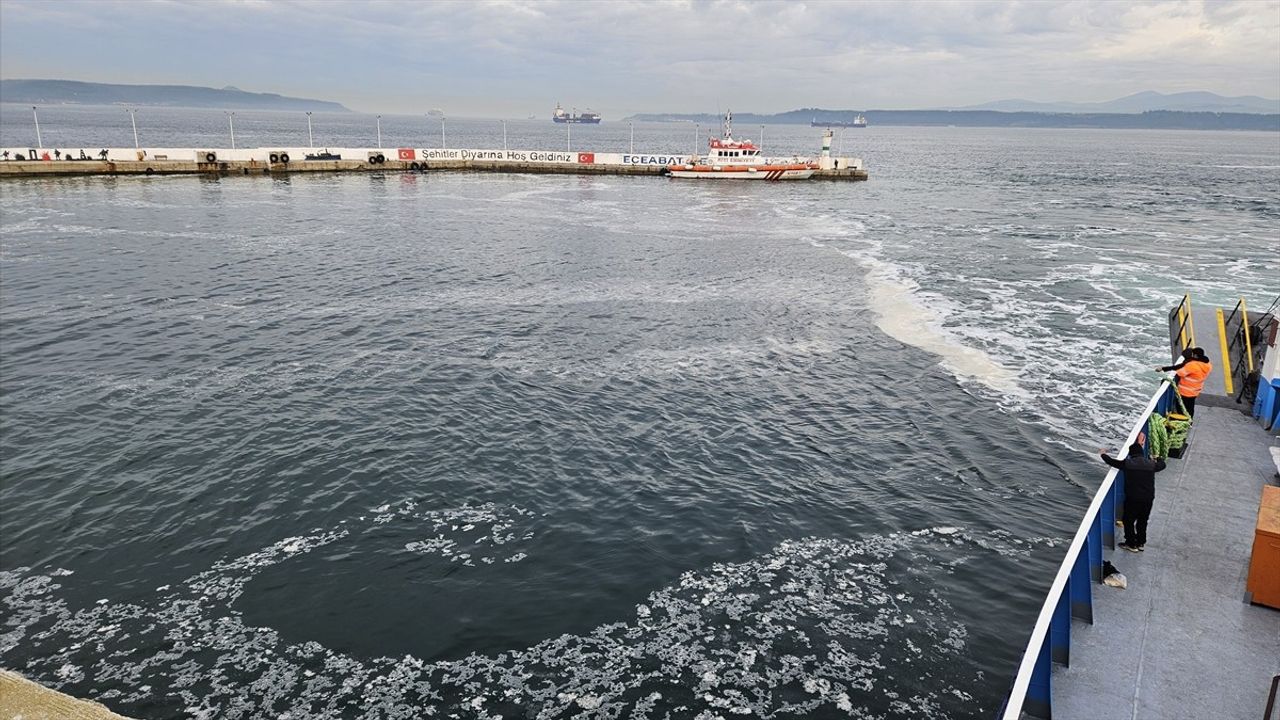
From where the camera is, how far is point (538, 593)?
14.9 meters

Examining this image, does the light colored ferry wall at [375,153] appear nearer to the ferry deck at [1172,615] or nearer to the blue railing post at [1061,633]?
the ferry deck at [1172,615]

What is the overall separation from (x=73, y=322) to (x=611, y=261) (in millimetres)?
28540

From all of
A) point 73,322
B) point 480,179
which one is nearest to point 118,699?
point 73,322

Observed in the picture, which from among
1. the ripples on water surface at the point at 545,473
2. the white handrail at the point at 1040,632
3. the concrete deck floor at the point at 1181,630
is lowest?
the ripples on water surface at the point at 545,473

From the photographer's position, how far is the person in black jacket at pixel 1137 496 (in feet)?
37.3

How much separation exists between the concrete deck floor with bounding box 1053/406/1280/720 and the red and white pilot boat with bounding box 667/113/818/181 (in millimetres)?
95621

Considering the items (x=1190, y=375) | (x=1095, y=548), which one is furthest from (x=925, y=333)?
(x=1095, y=548)

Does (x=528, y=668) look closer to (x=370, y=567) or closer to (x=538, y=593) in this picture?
(x=538, y=593)

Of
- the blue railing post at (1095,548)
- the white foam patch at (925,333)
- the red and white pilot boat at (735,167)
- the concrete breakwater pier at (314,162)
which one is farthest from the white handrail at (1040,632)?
the concrete breakwater pier at (314,162)

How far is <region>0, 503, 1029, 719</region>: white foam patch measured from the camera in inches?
474

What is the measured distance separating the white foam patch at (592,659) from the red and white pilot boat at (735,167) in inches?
3727

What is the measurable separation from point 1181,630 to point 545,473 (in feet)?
46.0

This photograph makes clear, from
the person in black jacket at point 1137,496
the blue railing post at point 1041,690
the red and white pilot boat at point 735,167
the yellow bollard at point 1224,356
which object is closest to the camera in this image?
the blue railing post at point 1041,690

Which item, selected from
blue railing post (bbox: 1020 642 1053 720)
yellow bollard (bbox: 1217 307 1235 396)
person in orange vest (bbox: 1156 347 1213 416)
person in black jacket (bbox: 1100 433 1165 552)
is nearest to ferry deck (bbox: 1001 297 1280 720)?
blue railing post (bbox: 1020 642 1053 720)
